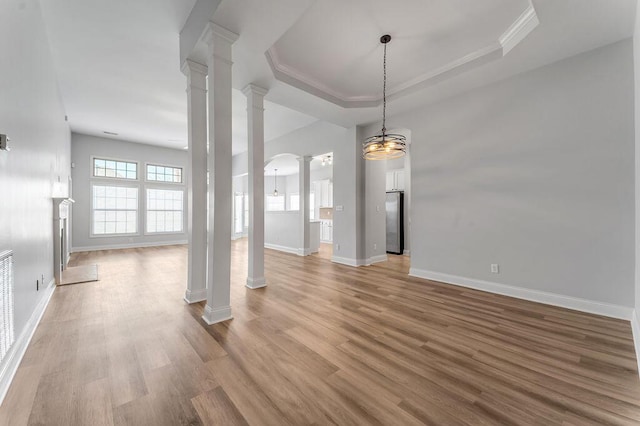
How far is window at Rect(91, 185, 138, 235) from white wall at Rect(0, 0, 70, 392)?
5387 mm

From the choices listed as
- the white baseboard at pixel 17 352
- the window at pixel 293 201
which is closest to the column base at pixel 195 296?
the white baseboard at pixel 17 352

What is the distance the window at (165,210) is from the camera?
8.63 meters

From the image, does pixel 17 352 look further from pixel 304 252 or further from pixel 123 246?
pixel 123 246

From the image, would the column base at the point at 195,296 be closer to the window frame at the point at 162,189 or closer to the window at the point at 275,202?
the window frame at the point at 162,189

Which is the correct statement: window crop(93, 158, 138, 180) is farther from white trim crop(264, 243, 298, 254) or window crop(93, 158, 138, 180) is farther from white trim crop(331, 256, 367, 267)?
white trim crop(331, 256, 367, 267)

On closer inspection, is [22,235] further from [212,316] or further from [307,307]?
[307,307]

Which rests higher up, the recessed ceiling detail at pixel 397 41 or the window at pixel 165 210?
the recessed ceiling detail at pixel 397 41

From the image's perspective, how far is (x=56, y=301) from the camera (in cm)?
316

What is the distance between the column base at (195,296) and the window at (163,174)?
7.16m

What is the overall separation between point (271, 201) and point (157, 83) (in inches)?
→ 372

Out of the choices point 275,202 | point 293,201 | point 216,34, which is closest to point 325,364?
point 216,34

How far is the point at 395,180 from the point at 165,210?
26.1 feet

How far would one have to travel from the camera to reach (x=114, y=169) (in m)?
8.02

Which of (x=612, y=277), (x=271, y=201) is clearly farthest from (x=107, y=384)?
(x=271, y=201)
